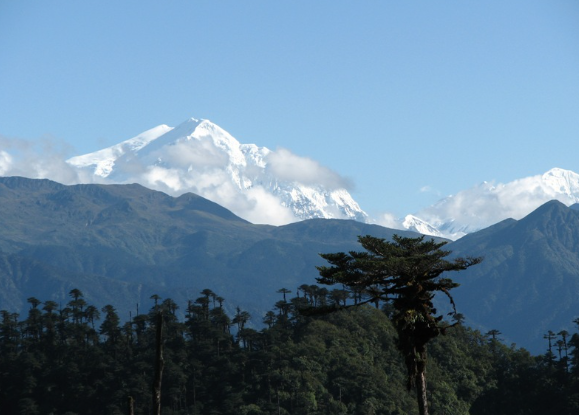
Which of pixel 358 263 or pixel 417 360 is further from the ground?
pixel 358 263

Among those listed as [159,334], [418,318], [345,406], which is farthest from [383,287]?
[345,406]

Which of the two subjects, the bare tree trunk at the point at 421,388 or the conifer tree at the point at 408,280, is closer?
the conifer tree at the point at 408,280

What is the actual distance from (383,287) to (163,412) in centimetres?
14296

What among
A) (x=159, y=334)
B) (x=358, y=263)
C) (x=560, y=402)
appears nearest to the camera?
(x=159, y=334)

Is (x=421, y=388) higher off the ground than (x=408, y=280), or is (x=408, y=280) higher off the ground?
(x=408, y=280)

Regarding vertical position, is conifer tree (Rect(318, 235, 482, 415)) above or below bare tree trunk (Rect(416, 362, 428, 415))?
above

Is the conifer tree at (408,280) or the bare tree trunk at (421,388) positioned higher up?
the conifer tree at (408,280)

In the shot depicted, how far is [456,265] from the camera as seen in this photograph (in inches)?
2430

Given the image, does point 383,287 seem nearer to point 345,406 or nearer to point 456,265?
point 456,265

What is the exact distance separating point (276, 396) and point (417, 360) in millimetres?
139705

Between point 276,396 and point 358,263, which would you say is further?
point 276,396

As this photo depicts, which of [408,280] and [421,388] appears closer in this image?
[408,280]

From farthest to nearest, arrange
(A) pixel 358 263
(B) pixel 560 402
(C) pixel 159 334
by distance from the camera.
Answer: (B) pixel 560 402
(A) pixel 358 263
(C) pixel 159 334

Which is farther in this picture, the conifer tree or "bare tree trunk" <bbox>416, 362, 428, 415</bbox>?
"bare tree trunk" <bbox>416, 362, 428, 415</bbox>
